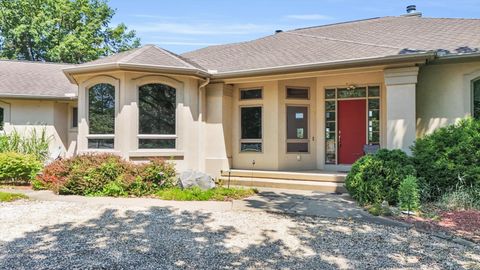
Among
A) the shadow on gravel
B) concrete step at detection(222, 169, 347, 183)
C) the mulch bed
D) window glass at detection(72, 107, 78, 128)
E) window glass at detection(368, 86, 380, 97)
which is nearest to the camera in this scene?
the shadow on gravel

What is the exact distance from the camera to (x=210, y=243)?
4.83m

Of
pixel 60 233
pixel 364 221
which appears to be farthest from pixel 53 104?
pixel 364 221

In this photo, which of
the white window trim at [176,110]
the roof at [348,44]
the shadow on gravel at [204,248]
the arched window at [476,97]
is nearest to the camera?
the shadow on gravel at [204,248]

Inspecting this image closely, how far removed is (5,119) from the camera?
1312 cm

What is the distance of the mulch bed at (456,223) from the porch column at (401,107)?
8.04 ft

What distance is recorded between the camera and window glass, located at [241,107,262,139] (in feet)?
36.4

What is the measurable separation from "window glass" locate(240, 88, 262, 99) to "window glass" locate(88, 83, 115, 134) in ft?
12.9

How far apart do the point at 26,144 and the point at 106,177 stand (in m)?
5.36

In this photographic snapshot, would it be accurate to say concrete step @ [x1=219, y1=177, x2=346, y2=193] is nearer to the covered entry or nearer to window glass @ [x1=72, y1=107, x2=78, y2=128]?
the covered entry

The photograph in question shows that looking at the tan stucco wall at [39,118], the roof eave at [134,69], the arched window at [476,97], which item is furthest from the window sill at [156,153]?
the arched window at [476,97]

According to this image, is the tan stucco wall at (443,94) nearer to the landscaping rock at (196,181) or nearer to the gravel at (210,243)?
the gravel at (210,243)

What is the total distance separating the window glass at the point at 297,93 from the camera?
1094 centimetres

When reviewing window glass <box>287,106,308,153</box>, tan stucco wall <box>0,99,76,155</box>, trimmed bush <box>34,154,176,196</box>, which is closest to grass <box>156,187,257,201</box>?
trimmed bush <box>34,154,176,196</box>

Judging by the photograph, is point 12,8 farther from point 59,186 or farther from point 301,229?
point 301,229
